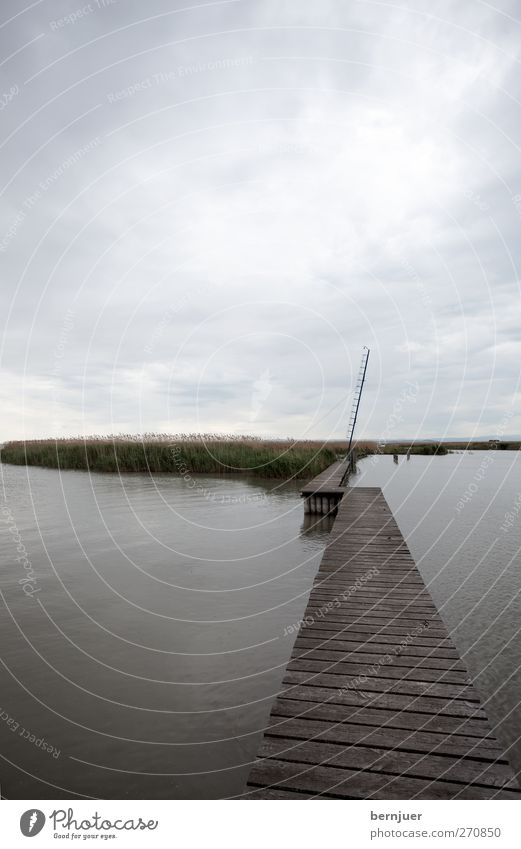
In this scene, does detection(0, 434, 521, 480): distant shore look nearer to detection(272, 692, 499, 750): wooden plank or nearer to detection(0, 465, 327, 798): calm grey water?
detection(0, 465, 327, 798): calm grey water

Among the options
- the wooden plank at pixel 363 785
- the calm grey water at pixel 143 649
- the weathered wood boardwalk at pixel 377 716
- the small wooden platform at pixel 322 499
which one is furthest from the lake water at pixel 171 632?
the wooden plank at pixel 363 785

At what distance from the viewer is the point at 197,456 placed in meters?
28.1

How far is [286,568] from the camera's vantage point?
30.5 feet

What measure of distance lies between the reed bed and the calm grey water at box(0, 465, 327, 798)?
39.8 feet

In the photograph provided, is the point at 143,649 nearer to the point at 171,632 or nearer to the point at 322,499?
the point at 171,632

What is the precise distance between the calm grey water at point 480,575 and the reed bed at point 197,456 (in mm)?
7211

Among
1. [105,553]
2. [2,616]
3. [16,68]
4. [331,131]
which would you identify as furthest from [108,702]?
[331,131]

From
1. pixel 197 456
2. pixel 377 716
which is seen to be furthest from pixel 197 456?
pixel 377 716

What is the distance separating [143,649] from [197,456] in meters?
22.3

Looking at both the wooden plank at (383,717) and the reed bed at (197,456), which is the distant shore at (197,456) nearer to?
the reed bed at (197,456)

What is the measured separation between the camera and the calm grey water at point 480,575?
16.8ft

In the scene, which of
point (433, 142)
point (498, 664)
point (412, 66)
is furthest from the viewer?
point (433, 142)

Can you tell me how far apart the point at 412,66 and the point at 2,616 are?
11.9 metres
